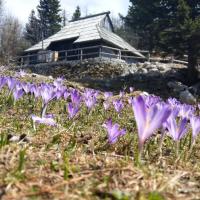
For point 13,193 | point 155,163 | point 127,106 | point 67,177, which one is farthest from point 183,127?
point 127,106

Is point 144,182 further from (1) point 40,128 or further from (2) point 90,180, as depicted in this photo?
(1) point 40,128

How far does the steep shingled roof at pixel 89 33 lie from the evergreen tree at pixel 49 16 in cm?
1971

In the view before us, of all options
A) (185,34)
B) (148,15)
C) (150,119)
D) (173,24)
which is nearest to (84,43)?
(148,15)

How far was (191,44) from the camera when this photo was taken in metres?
20.9

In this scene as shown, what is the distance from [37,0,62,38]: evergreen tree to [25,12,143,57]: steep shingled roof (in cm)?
1971

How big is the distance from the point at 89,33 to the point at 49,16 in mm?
28350

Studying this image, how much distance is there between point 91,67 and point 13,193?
26295 mm

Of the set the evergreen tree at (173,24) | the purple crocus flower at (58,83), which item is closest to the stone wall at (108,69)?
the evergreen tree at (173,24)

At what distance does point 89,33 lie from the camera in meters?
37.3

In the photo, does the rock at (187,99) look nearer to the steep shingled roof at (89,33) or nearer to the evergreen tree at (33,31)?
the steep shingled roof at (89,33)

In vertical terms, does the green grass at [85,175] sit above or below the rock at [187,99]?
below

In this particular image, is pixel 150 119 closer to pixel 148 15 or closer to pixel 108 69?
pixel 148 15

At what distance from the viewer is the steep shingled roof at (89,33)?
36375 millimetres

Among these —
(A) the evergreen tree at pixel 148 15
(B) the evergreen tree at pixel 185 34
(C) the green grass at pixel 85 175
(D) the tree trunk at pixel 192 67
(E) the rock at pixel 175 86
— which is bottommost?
(C) the green grass at pixel 85 175
